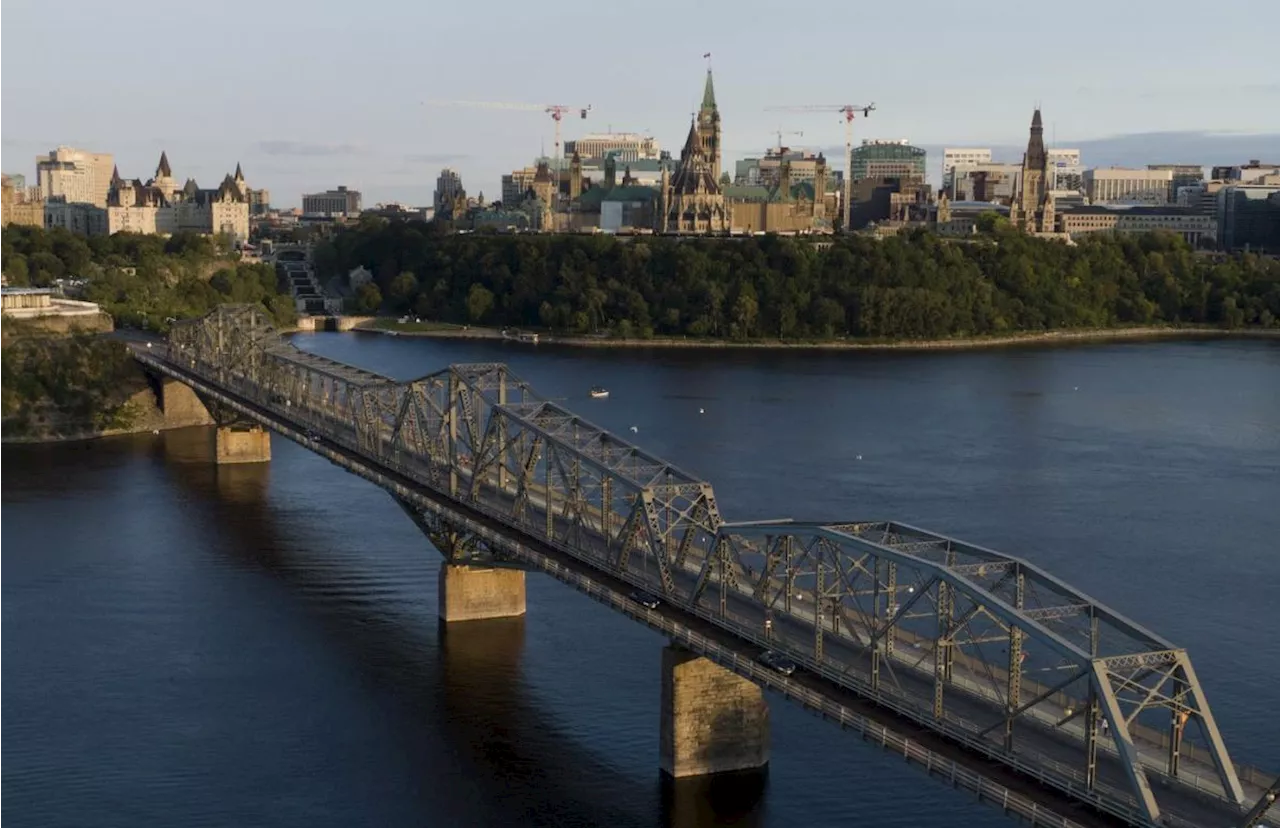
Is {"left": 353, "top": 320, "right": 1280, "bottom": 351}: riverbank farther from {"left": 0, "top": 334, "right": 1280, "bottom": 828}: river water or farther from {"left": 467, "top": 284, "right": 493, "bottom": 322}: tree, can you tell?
{"left": 0, "top": 334, "right": 1280, "bottom": 828}: river water

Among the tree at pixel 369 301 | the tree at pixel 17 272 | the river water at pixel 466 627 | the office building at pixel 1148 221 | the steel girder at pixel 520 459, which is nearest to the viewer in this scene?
the river water at pixel 466 627

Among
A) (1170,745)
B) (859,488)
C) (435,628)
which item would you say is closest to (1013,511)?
(859,488)

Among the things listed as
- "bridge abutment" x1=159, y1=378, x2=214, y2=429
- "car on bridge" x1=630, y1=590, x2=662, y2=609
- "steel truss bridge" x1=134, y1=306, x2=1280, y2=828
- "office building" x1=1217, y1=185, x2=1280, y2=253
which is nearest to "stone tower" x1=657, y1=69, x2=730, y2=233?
"office building" x1=1217, y1=185, x2=1280, y2=253

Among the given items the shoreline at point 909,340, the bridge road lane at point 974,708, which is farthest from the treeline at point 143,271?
the bridge road lane at point 974,708

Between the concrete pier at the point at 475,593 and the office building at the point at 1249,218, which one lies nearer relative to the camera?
the concrete pier at the point at 475,593

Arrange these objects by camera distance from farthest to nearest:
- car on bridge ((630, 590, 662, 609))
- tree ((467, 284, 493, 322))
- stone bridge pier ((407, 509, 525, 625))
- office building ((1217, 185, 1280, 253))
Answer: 1. office building ((1217, 185, 1280, 253))
2. tree ((467, 284, 493, 322))
3. stone bridge pier ((407, 509, 525, 625))
4. car on bridge ((630, 590, 662, 609))

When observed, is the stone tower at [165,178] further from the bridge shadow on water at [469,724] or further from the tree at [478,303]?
the bridge shadow on water at [469,724]
